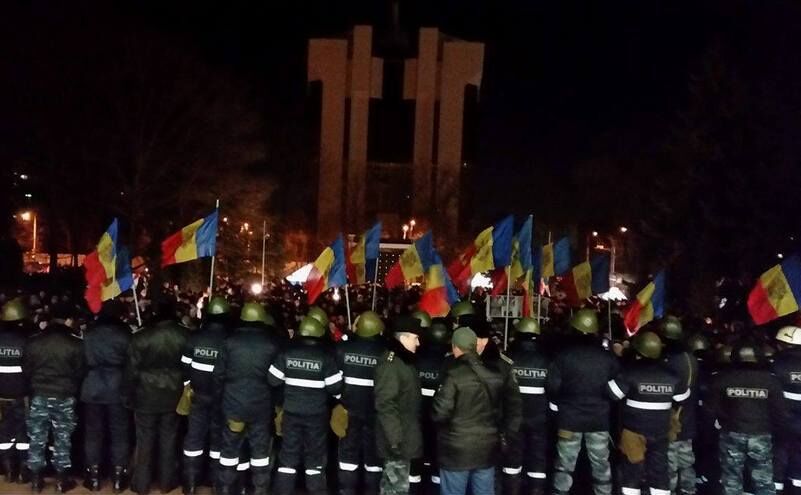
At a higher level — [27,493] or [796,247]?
[796,247]

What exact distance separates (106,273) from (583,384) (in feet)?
16.9

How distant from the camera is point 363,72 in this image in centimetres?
4422

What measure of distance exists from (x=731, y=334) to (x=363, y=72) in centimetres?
3539

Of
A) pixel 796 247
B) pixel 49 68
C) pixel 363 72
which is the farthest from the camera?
pixel 363 72

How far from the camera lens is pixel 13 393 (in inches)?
290

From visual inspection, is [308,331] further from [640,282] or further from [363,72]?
[363,72]

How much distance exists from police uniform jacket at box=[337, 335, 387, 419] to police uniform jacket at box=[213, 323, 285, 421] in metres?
0.68

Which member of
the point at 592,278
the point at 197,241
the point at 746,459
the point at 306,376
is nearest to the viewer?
the point at 306,376

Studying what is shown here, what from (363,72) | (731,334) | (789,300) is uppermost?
(363,72)

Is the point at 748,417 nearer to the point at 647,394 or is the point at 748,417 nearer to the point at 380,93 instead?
the point at 647,394

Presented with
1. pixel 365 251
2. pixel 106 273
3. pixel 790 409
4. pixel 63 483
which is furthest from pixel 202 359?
pixel 790 409

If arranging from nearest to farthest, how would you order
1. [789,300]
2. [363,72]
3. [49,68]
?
1. [789,300]
2. [49,68]
3. [363,72]

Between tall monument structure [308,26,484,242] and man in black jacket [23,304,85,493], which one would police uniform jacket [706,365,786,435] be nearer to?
man in black jacket [23,304,85,493]

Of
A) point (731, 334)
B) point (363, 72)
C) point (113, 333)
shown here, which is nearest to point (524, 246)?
point (731, 334)
